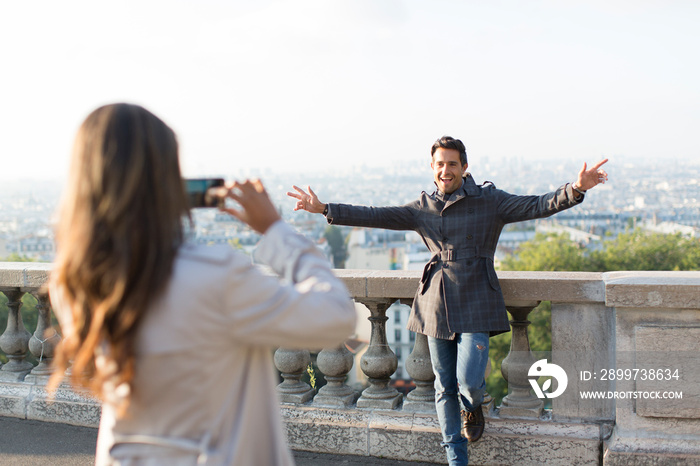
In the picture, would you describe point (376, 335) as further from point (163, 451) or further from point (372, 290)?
point (163, 451)

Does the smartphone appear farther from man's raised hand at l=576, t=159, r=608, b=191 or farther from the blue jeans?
man's raised hand at l=576, t=159, r=608, b=191

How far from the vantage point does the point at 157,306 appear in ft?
4.82

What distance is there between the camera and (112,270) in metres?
1.42

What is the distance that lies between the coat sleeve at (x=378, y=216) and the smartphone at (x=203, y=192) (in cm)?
226

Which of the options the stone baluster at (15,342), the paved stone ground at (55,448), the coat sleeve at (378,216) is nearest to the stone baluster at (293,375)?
the paved stone ground at (55,448)

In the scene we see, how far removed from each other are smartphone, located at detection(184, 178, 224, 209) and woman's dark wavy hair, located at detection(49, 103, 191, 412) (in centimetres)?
18

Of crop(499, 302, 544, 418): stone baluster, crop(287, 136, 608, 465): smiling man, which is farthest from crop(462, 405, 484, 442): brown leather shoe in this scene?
crop(499, 302, 544, 418): stone baluster

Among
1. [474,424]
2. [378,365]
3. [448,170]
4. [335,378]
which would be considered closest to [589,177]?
[448,170]

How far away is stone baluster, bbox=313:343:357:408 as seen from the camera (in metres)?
4.46

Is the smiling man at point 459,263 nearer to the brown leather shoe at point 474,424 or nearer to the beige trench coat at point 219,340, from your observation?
the brown leather shoe at point 474,424

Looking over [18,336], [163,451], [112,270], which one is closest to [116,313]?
[112,270]

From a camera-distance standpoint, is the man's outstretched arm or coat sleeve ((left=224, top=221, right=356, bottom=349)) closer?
coat sleeve ((left=224, top=221, right=356, bottom=349))

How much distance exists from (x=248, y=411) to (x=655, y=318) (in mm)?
2881

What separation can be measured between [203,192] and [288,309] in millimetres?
413
